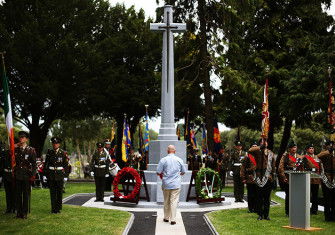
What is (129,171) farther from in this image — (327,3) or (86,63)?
(327,3)

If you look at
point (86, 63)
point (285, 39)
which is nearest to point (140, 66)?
point (86, 63)

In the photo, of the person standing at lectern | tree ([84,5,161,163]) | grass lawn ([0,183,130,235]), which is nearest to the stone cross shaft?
grass lawn ([0,183,130,235])

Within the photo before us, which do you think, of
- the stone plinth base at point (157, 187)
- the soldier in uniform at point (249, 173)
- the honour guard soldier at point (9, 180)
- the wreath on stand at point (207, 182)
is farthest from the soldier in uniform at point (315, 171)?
the honour guard soldier at point (9, 180)

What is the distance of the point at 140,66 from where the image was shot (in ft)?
141

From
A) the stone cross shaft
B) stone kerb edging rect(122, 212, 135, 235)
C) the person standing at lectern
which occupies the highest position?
the stone cross shaft

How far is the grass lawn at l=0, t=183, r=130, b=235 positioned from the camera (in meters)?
13.0

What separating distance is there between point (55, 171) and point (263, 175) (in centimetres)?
617

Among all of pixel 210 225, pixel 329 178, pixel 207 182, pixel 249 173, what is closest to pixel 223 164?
pixel 207 182

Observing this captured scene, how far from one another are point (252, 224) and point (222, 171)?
16272 millimetres

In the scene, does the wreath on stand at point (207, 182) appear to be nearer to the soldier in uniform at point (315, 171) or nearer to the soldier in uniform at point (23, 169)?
the soldier in uniform at point (315, 171)

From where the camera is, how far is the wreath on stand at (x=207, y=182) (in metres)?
19.4

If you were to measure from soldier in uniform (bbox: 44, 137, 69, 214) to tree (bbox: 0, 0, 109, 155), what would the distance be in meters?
19.3

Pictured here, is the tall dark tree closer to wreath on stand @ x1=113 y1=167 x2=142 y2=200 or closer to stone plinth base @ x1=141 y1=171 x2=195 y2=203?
stone plinth base @ x1=141 y1=171 x2=195 y2=203

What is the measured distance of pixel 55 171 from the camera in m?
16.9
